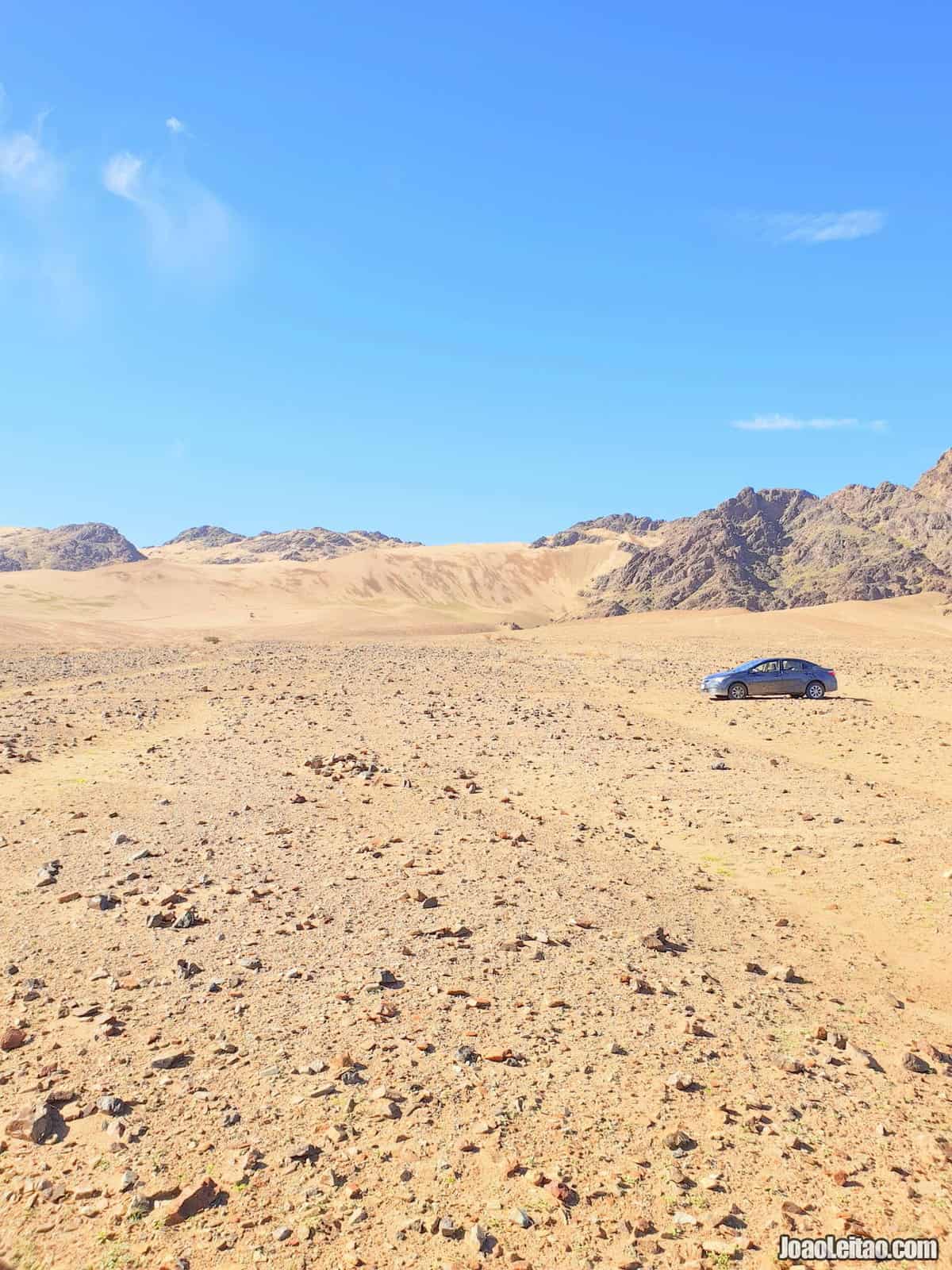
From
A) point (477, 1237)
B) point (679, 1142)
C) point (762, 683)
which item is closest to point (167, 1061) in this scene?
point (477, 1237)

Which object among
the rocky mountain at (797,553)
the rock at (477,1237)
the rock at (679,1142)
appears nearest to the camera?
the rock at (477,1237)

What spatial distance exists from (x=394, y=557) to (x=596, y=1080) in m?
164

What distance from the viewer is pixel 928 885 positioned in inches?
408

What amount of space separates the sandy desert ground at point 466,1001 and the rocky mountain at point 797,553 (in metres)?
104

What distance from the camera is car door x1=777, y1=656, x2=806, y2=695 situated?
27297 millimetres

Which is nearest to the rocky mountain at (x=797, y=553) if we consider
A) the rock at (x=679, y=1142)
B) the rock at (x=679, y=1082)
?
the rock at (x=679, y=1082)

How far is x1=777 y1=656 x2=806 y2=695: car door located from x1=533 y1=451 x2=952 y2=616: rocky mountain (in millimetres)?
87671

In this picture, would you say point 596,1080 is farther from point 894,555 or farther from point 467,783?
point 894,555

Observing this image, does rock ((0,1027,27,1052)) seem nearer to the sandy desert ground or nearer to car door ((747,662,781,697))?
Result: the sandy desert ground

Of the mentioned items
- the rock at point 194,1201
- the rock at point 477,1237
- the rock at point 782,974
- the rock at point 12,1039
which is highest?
the rock at point 12,1039

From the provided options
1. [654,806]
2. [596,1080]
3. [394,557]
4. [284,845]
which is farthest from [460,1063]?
[394,557]

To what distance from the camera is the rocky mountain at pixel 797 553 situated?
117m

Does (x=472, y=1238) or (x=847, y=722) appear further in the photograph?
(x=847, y=722)

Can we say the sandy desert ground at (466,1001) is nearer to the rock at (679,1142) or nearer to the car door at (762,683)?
the rock at (679,1142)
